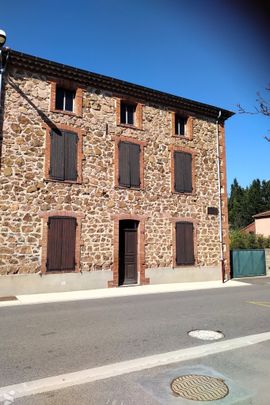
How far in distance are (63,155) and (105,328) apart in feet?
26.1

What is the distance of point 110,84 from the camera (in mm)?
14484

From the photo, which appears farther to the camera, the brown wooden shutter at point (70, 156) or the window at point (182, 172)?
the window at point (182, 172)

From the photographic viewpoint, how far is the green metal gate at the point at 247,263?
59.1 feet

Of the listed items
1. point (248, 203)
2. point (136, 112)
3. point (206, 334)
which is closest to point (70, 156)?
point (136, 112)

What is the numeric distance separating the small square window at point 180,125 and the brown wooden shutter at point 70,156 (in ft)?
18.1

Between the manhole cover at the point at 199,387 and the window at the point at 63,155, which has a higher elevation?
the window at the point at 63,155

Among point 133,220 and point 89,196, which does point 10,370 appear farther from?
point 133,220

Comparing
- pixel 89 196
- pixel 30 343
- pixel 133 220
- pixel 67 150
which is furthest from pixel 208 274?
pixel 30 343

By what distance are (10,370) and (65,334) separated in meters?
1.88

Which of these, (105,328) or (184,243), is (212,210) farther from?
(105,328)

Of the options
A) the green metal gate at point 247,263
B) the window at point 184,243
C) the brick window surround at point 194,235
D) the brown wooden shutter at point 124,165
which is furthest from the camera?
the green metal gate at point 247,263

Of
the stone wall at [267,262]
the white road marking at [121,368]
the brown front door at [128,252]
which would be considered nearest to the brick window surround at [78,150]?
the brown front door at [128,252]

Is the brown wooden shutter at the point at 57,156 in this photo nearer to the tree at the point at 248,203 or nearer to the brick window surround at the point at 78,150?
the brick window surround at the point at 78,150

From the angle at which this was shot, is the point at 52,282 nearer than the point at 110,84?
Yes
